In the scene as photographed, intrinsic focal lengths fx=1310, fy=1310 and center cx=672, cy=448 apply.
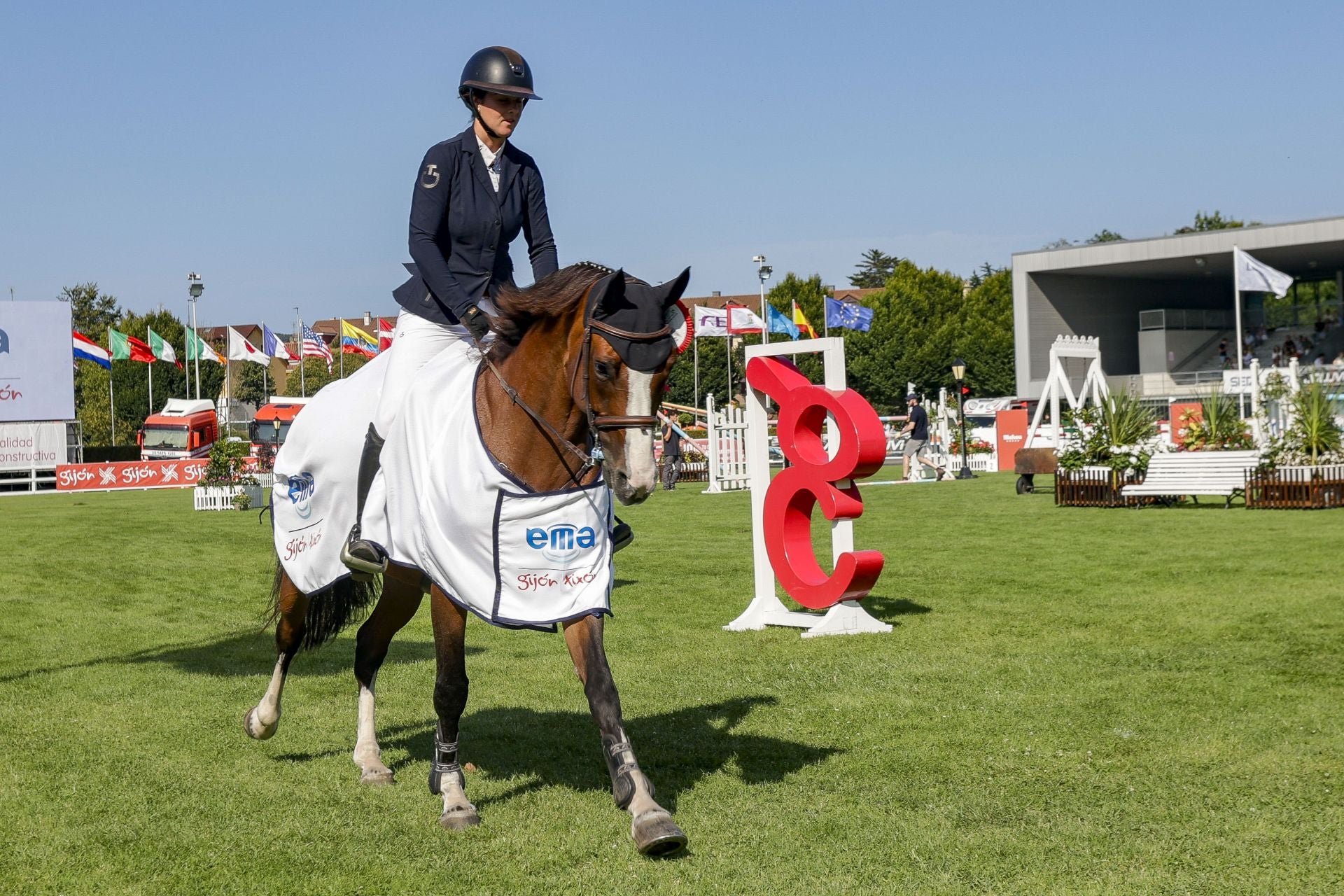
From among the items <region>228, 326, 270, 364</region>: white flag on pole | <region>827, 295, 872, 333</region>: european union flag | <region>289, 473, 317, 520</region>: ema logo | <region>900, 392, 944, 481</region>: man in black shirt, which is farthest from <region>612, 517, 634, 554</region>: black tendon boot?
<region>228, 326, 270, 364</region>: white flag on pole

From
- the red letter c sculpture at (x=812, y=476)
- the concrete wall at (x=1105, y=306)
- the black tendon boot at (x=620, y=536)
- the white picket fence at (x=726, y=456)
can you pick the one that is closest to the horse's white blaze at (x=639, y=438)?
the black tendon boot at (x=620, y=536)

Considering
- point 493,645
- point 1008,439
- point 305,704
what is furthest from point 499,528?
point 1008,439

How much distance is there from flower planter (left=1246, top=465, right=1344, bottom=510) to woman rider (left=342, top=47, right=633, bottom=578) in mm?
20139

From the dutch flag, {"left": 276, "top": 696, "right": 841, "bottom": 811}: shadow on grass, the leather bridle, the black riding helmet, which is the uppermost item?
the dutch flag

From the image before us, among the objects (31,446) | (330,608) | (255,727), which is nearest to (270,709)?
(255,727)

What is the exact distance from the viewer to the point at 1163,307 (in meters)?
73.9

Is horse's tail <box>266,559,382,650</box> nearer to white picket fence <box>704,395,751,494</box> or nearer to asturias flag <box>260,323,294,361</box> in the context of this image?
white picket fence <box>704,395,751,494</box>

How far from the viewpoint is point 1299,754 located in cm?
621

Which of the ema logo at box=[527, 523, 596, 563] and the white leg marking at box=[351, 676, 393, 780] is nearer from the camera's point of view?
the ema logo at box=[527, 523, 596, 563]

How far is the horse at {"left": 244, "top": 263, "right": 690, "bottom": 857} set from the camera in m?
4.88

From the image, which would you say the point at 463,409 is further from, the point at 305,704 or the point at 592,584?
the point at 305,704

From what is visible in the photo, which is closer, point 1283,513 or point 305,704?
point 305,704

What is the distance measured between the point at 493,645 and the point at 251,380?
98.4 m

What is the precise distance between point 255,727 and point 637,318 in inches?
137
